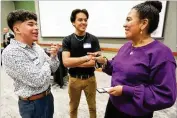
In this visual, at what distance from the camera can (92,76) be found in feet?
6.31

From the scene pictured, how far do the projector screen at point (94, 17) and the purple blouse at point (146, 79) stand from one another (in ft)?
7.18

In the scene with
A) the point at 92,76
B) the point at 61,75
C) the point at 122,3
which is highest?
the point at 122,3

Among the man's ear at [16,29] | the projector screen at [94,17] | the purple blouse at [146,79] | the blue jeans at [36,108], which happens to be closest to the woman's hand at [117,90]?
the purple blouse at [146,79]

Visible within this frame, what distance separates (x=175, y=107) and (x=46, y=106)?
2.13m

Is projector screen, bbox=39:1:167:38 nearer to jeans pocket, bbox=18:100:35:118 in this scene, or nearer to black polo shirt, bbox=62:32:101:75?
black polo shirt, bbox=62:32:101:75

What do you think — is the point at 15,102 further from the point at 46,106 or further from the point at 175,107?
the point at 175,107

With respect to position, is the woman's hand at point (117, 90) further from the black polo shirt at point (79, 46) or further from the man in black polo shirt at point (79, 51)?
the black polo shirt at point (79, 46)

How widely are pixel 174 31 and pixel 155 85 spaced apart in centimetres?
247

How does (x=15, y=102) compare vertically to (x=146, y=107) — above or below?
below

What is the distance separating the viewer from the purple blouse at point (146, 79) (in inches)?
38.6

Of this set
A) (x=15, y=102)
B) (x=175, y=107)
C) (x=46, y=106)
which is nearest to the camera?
(x=46, y=106)

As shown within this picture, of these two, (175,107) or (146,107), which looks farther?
(175,107)

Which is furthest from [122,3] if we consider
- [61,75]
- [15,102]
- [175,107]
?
[15,102]

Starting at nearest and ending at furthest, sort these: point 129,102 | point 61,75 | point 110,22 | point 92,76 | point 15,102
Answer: point 129,102, point 92,76, point 15,102, point 61,75, point 110,22
